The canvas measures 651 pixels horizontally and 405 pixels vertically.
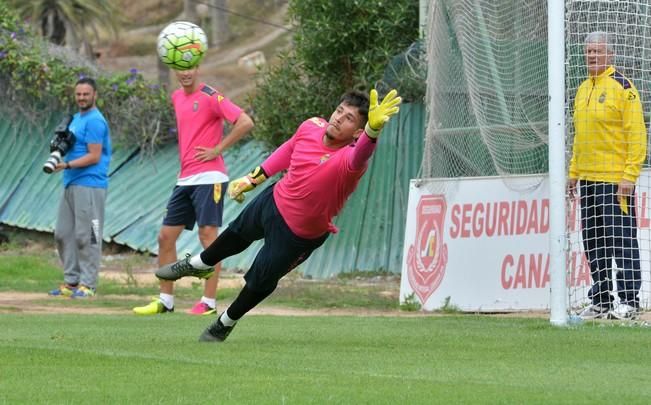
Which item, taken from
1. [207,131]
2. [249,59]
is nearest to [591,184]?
[207,131]

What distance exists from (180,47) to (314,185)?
3668mm

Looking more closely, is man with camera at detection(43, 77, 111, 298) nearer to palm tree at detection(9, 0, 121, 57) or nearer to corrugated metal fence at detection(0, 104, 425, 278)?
corrugated metal fence at detection(0, 104, 425, 278)

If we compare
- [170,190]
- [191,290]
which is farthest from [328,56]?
[170,190]

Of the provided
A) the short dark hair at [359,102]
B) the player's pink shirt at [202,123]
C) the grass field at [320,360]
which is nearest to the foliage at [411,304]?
the grass field at [320,360]

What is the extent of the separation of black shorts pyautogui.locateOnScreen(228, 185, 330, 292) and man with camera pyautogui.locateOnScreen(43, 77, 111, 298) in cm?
538

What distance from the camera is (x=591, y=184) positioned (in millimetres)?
11688

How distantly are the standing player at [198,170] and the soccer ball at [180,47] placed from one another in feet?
0.35

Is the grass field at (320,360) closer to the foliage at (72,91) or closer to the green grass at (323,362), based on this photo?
the green grass at (323,362)

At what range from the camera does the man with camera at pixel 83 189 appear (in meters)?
14.5

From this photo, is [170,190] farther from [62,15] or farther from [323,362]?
[62,15]

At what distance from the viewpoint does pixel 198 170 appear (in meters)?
12.5

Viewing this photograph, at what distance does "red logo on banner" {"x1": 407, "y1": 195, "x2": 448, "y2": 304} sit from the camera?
1311cm

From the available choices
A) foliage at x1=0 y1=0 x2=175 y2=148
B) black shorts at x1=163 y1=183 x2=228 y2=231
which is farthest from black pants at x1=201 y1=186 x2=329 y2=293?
foliage at x1=0 y1=0 x2=175 y2=148

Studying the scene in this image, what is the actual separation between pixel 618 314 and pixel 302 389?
17.3 ft
